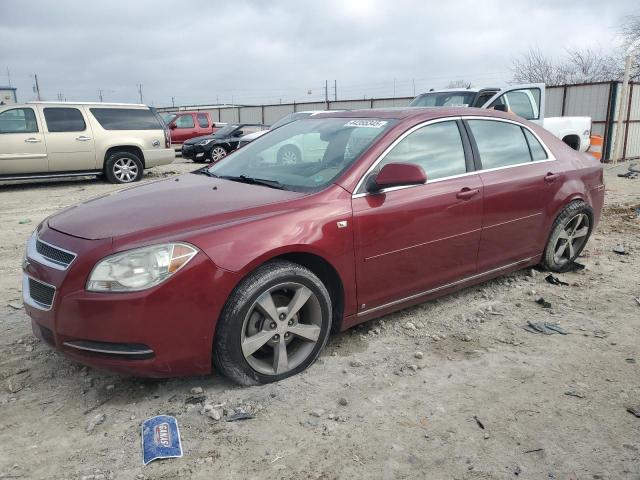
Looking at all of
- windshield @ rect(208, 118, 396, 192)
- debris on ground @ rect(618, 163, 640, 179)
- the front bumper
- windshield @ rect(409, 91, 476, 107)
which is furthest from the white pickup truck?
the front bumper

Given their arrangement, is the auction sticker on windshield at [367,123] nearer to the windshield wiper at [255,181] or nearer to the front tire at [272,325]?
the windshield wiper at [255,181]

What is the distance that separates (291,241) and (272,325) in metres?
0.50

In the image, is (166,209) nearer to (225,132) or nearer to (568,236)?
(568,236)

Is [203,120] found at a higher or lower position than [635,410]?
higher

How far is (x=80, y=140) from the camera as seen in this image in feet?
38.3

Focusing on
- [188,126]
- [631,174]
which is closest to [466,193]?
[631,174]

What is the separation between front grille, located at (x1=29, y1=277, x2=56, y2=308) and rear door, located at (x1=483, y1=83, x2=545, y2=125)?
9283mm

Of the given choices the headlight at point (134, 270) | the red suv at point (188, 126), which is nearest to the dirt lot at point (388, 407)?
the headlight at point (134, 270)

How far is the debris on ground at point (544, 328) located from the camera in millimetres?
4004

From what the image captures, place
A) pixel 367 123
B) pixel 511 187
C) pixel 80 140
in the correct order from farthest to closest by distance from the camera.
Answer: pixel 80 140
pixel 511 187
pixel 367 123

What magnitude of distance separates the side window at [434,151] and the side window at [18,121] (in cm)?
999

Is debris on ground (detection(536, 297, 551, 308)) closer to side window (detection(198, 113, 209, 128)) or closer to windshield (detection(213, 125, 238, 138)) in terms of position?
windshield (detection(213, 125, 238, 138))

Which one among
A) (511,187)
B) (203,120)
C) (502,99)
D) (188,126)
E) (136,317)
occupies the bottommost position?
(136,317)

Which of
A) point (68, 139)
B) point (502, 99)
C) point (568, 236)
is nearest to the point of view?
point (568, 236)
